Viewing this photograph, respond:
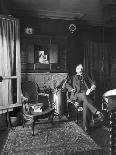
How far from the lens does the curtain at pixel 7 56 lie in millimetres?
4465

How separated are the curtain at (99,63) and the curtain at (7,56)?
2321 millimetres

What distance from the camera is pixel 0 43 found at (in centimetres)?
440

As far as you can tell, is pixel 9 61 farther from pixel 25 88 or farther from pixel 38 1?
pixel 38 1

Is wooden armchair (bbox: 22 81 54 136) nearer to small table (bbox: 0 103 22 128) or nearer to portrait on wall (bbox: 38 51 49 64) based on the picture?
small table (bbox: 0 103 22 128)

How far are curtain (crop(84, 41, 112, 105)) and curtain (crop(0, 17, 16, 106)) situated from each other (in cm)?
232

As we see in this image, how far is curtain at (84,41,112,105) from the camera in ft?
19.4

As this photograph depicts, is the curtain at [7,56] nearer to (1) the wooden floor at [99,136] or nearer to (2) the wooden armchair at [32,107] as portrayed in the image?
(2) the wooden armchair at [32,107]

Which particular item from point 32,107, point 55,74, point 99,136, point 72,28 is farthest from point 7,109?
point 72,28

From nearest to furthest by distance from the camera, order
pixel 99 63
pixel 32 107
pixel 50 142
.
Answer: pixel 50 142 < pixel 32 107 < pixel 99 63

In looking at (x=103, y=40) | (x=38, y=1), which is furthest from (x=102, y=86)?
(x=38, y=1)

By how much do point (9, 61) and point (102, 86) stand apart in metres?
3.21

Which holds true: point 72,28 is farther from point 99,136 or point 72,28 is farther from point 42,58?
point 99,136

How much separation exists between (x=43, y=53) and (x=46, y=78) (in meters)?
0.71

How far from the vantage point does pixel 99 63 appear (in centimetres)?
611
